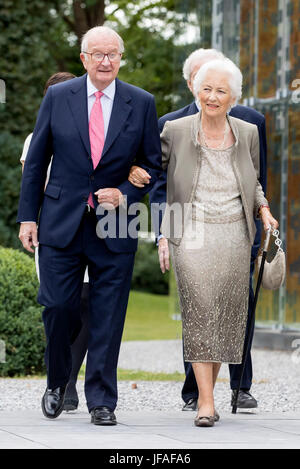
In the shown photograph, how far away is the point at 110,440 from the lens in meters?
4.82

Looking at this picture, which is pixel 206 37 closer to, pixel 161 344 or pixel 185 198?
pixel 161 344

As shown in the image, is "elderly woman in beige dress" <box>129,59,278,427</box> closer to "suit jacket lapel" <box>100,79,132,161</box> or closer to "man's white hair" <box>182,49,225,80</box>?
"suit jacket lapel" <box>100,79,132,161</box>

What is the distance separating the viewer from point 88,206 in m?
5.46

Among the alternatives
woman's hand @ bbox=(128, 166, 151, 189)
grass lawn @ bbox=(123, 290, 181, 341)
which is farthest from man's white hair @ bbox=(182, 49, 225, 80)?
grass lawn @ bbox=(123, 290, 181, 341)

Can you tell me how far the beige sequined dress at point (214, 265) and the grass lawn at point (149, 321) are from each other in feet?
29.0

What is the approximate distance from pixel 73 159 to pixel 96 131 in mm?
203

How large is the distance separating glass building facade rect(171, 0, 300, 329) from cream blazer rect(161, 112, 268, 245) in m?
6.86

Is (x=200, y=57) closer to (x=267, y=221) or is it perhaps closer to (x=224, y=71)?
(x=224, y=71)

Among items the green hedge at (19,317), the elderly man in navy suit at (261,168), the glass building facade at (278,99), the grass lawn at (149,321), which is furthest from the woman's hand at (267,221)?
the grass lawn at (149,321)

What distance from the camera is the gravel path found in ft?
22.7

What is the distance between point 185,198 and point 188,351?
817mm

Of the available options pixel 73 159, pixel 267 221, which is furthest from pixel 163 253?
pixel 73 159

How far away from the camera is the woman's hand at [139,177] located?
5.52 metres

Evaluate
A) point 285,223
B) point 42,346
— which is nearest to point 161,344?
point 285,223
